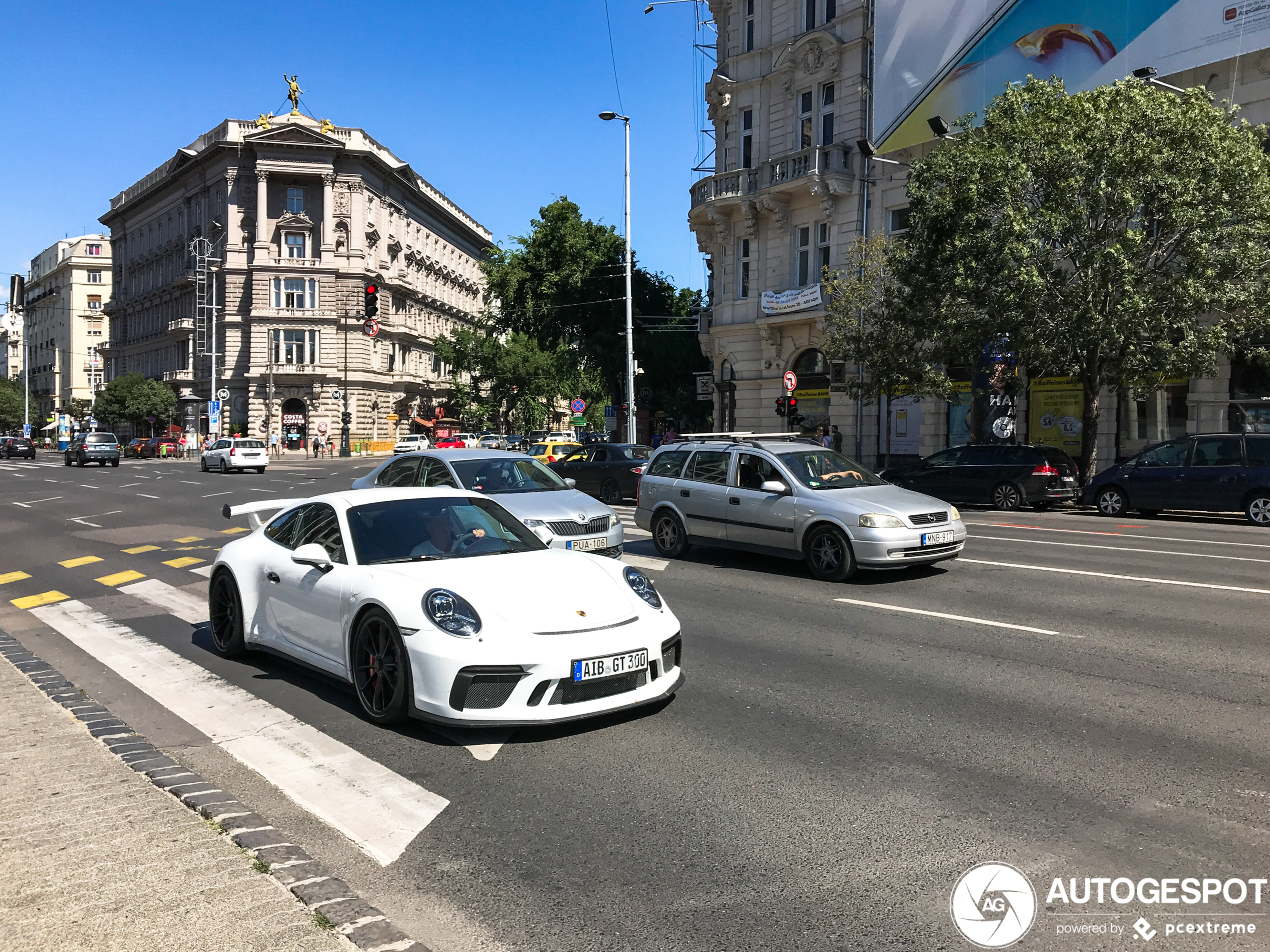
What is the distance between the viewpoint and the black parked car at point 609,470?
2212 cm

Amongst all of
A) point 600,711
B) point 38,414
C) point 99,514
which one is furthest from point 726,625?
point 38,414

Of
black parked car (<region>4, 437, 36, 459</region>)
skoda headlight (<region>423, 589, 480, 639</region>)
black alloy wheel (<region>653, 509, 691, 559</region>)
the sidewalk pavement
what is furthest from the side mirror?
black parked car (<region>4, 437, 36, 459</region>)

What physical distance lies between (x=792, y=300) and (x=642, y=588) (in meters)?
28.4

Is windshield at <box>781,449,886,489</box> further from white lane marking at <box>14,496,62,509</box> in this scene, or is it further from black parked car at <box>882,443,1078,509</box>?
white lane marking at <box>14,496,62,509</box>

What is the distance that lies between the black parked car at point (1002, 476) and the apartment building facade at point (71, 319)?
394ft

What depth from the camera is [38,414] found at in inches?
4818

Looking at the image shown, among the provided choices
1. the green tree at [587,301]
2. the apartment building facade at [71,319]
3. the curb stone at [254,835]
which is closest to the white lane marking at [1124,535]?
the curb stone at [254,835]

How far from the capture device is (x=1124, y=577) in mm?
10422

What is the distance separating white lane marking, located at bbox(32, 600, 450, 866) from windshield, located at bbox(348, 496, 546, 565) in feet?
3.82

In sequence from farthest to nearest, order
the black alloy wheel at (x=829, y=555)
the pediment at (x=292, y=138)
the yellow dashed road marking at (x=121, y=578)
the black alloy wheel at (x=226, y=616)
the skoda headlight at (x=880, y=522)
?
the pediment at (x=292, y=138) < the yellow dashed road marking at (x=121, y=578) < the black alloy wheel at (x=829, y=555) < the skoda headlight at (x=880, y=522) < the black alloy wheel at (x=226, y=616)

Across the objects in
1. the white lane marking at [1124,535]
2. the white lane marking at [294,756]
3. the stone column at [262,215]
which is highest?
the stone column at [262,215]

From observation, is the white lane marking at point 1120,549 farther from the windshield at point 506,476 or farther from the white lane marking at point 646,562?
the windshield at point 506,476

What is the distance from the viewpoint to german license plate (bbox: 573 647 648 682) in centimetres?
502

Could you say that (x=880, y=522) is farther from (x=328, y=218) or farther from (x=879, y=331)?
(x=328, y=218)
